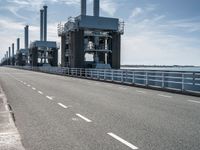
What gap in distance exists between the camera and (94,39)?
58656mm

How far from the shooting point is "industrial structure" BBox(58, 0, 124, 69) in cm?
5647

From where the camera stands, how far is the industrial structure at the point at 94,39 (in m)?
56.5

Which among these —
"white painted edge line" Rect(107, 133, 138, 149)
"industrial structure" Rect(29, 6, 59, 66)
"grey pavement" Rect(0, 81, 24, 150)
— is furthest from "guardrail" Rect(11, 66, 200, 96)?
"industrial structure" Rect(29, 6, 59, 66)

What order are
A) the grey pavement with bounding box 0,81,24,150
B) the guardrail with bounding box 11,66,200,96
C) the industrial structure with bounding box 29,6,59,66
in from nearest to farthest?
1. the grey pavement with bounding box 0,81,24,150
2. the guardrail with bounding box 11,66,200,96
3. the industrial structure with bounding box 29,6,59,66

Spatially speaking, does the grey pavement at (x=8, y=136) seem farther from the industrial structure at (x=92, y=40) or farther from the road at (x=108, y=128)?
the industrial structure at (x=92, y=40)

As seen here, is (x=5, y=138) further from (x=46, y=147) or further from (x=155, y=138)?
(x=155, y=138)

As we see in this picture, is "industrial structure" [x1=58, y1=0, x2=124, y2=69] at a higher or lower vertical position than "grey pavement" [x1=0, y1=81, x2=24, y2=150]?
higher

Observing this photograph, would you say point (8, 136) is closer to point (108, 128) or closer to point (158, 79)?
point (108, 128)

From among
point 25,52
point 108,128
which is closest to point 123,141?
point 108,128

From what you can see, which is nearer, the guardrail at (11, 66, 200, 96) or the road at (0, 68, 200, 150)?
the road at (0, 68, 200, 150)

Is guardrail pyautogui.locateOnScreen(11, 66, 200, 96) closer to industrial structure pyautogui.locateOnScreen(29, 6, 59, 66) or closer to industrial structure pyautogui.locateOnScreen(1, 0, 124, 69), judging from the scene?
industrial structure pyautogui.locateOnScreen(1, 0, 124, 69)

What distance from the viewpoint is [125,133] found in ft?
25.8

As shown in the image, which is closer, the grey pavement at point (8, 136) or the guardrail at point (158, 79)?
the grey pavement at point (8, 136)

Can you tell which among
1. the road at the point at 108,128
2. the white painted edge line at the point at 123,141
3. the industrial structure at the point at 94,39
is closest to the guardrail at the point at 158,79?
the road at the point at 108,128
